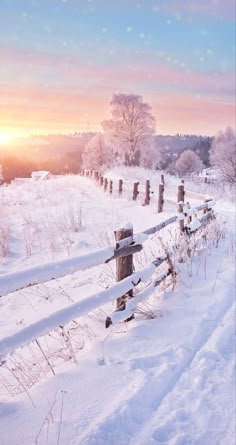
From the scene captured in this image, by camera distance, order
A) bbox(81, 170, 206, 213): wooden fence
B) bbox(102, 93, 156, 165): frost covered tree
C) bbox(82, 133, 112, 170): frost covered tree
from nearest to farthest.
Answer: bbox(81, 170, 206, 213): wooden fence, bbox(102, 93, 156, 165): frost covered tree, bbox(82, 133, 112, 170): frost covered tree

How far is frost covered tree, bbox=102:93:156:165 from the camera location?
4716 cm

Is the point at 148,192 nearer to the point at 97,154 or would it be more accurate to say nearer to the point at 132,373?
the point at 132,373

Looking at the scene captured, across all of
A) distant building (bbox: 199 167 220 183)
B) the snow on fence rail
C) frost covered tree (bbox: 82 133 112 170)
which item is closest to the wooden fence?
the snow on fence rail

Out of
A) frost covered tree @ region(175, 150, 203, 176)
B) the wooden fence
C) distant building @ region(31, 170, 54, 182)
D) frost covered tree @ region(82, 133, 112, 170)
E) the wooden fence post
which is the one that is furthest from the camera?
frost covered tree @ region(175, 150, 203, 176)

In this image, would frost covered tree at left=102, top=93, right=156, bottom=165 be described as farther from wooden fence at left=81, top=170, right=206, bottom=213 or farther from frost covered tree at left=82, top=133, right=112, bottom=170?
wooden fence at left=81, top=170, right=206, bottom=213

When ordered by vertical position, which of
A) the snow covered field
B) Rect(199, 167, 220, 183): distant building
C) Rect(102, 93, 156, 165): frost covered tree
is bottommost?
the snow covered field

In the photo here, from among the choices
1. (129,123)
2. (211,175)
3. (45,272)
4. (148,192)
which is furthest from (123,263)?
(211,175)

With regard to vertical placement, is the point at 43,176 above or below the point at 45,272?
above

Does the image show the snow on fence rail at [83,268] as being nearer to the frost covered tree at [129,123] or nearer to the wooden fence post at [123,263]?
the wooden fence post at [123,263]

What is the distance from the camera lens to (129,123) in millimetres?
47469

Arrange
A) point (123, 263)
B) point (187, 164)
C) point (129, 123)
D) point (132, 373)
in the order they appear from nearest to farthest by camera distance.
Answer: point (132, 373) → point (123, 263) → point (129, 123) → point (187, 164)

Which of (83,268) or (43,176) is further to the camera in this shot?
(43,176)

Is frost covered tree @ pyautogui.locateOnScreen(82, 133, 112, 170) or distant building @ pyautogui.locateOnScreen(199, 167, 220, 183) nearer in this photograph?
distant building @ pyautogui.locateOnScreen(199, 167, 220, 183)

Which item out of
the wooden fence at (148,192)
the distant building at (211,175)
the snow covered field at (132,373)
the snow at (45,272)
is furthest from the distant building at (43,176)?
the snow at (45,272)
